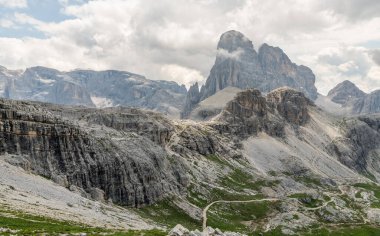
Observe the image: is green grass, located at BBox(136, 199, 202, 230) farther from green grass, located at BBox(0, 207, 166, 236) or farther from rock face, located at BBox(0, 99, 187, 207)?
green grass, located at BBox(0, 207, 166, 236)

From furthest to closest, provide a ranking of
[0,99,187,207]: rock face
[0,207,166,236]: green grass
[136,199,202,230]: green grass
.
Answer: [136,199,202,230]: green grass
[0,99,187,207]: rock face
[0,207,166,236]: green grass

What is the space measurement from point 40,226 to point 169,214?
113657 mm

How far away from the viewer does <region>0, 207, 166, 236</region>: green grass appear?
54.3m

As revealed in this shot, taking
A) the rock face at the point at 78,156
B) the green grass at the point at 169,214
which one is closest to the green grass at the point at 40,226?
the rock face at the point at 78,156

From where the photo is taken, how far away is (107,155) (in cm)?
Answer: 16512

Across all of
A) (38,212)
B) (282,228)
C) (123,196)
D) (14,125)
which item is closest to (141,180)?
(123,196)

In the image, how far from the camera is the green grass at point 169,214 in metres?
161

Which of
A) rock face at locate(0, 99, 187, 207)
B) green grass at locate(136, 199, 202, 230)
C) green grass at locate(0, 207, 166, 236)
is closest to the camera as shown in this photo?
green grass at locate(0, 207, 166, 236)

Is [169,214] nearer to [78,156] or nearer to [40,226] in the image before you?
[78,156]

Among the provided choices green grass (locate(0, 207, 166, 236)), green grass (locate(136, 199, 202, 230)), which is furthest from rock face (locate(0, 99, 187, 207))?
green grass (locate(0, 207, 166, 236))

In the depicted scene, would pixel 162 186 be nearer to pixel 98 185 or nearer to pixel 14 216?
pixel 98 185

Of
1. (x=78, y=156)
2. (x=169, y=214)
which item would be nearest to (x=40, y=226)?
(x=78, y=156)

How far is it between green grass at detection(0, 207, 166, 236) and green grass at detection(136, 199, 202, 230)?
92448 mm

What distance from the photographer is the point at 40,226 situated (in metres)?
60.2
